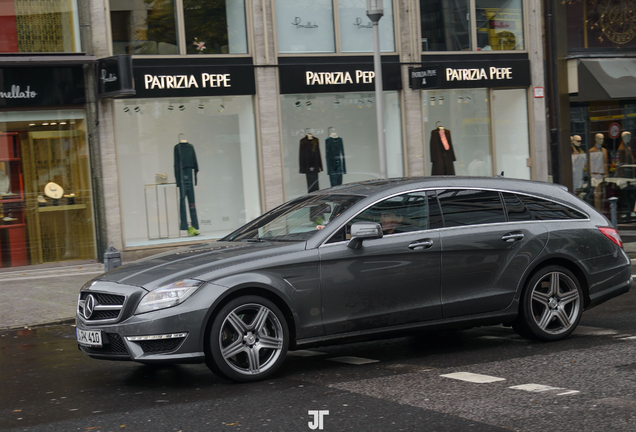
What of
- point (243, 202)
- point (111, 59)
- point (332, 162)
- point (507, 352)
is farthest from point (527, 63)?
point (507, 352)

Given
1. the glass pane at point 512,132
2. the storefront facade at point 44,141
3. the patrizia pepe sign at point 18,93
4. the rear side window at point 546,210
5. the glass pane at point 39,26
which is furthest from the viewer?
the glass pane at point 512,132

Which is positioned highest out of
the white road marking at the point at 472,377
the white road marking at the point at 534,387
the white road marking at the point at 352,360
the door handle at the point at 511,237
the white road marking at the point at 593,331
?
A: the door handle at the point at 511,237

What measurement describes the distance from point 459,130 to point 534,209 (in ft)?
42.0

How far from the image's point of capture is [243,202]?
A: 58.9 feet

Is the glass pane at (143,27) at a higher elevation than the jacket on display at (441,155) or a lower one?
higher

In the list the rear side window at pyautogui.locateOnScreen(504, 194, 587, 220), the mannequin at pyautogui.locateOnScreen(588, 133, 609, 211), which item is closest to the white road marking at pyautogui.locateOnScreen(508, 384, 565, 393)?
the rear side window at pyautogui.locateOnScreen(504, 194, 587, 220)

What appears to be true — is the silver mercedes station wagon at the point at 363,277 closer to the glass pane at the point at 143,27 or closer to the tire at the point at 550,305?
the tire at the point at 550,305

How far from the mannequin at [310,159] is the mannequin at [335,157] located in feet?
1.01

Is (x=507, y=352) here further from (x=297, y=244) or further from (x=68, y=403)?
(x=68, y=403)

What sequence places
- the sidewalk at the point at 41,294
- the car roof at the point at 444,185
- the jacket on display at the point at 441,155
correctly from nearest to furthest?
the car roof at the point at 444,185, the sidewalk at the point at 41,294, the jacket on display at the point at 441,155

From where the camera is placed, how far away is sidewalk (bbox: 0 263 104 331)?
10789 millimetres

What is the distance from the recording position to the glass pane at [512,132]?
20875 millimetres
